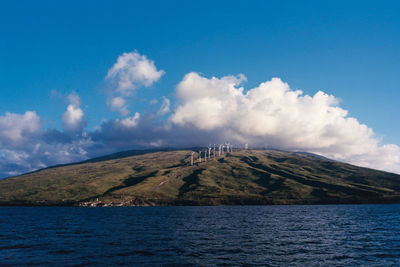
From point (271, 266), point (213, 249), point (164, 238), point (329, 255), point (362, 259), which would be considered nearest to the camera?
point (271, 266)

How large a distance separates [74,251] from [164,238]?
2709 cm

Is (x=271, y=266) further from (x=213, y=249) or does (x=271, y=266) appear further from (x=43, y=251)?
(x=43, y=251)

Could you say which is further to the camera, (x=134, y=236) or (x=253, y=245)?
(x=134, y=236)

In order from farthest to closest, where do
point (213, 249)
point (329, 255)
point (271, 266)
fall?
point (213, 249) < point (329, 255) < point (271, 266)

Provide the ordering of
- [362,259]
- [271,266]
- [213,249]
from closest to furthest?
1. [271,266]
2. [362,259]
3. [213,249]

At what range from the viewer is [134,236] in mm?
93938

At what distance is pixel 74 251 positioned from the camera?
70000 mm

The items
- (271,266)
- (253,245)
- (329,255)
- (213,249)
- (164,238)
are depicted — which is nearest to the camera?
(271,266)

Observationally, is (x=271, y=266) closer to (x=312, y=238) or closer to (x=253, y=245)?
(x=253, y=245)

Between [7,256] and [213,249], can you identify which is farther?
[213,249]

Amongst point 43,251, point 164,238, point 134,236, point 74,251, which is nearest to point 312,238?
point 164,238

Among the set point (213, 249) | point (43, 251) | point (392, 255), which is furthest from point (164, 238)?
point (392, 255)

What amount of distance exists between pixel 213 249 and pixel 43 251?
40446 mm

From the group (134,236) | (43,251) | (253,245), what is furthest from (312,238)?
(43,251)
